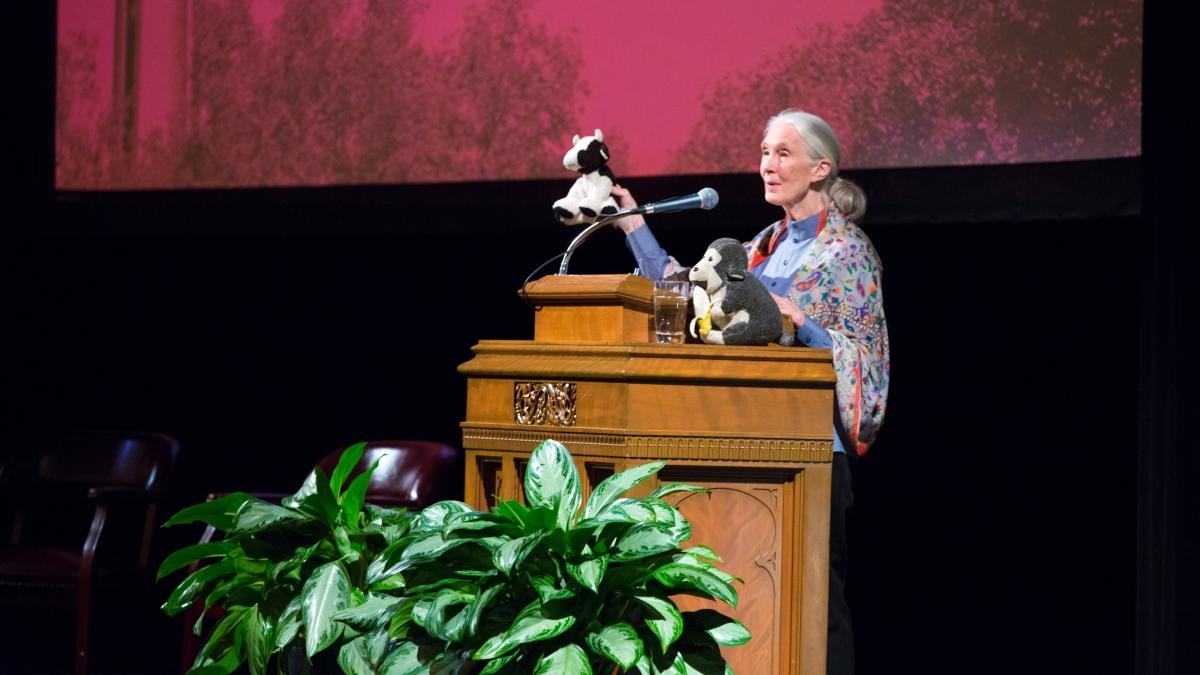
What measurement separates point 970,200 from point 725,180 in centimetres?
66

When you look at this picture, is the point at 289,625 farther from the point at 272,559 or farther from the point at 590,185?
the point at 590,185

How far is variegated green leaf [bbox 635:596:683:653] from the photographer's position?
192cm

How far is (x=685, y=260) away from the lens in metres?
4.05

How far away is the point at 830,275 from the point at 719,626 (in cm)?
84

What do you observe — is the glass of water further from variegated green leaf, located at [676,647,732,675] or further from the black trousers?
variegated green leaf, located at [676,647,732,675]

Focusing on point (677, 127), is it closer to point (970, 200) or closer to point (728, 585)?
point (970, 200)

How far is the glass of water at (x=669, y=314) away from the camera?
7.73 ft

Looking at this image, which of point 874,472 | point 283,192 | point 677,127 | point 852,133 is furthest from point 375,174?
point 874,472

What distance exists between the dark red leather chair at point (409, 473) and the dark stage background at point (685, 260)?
0.42 meters

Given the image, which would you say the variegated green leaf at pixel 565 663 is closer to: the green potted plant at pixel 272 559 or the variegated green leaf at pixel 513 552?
the variegated green leaf at pixel 513 552

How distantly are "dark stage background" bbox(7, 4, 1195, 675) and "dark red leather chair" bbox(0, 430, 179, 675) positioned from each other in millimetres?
271

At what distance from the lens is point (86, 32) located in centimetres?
466

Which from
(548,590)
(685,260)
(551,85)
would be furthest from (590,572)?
(551,85)

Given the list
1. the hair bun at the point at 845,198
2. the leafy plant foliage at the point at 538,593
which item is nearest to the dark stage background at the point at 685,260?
the hair bun at the point at 845,198
